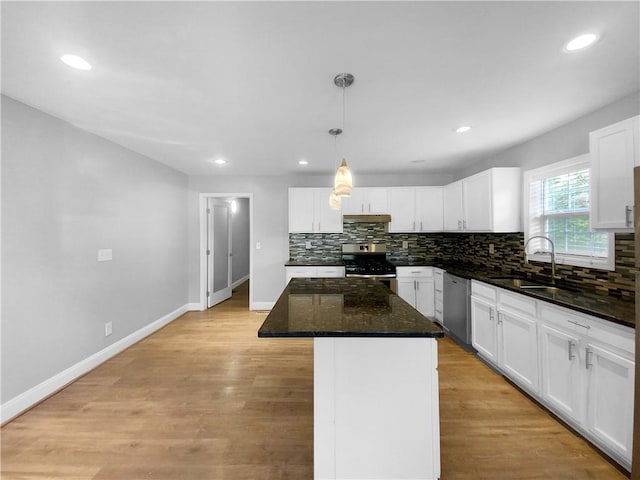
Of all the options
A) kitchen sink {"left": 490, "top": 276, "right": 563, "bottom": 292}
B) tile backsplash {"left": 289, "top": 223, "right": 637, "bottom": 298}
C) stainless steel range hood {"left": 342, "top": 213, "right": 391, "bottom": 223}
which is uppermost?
stainless steel range hood {"left": 342, "top": 213, "right": 391, "bottom": 223}

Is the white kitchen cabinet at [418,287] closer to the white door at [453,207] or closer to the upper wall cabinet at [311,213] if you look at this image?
the white door at [453,207]

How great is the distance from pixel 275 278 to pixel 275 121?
2.94 meters

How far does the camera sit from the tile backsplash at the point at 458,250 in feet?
7.23

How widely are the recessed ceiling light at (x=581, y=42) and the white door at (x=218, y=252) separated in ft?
15.7

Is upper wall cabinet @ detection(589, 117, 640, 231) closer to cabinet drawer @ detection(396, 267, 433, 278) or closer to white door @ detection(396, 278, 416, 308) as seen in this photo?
cabinet drawer @ detection(396, 267, 433, 278)

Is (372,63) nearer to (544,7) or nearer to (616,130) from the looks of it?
(544,7)

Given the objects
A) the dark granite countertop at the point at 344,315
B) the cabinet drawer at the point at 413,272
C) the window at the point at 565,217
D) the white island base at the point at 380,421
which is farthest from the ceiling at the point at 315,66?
the cabinet drawer at the point at 413,272

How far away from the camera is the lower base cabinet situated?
146 cm

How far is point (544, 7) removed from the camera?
1.23 m

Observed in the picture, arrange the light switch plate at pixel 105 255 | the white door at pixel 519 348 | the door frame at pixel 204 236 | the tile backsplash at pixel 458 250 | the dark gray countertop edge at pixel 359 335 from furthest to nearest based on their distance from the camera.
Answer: the door frame at pixel 204 236 < the light switch plate at pixel 105 255 < the tile backsplash at pixel 458 250 < the white door at pixel 519 348 < the dark gray countertop edge at pixel 359 335

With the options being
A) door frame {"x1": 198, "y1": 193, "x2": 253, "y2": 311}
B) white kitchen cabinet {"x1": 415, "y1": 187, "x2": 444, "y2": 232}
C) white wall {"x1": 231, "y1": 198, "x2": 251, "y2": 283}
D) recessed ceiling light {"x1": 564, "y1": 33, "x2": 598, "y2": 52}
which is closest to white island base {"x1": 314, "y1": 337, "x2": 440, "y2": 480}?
recessed ceiling light {"x1": 564, "y1": 33, "x2": 598, "y2": 52}

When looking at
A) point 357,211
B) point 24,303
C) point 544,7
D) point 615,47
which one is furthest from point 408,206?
point 24,303

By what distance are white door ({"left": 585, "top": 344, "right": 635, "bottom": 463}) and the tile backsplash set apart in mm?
849

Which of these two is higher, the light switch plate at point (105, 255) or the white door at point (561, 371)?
the light switch plate at point (105, 255)
